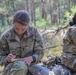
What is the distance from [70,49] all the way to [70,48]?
15 millimetres

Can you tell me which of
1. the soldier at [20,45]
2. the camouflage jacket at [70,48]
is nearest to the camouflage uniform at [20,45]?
the soldier at [20,45]

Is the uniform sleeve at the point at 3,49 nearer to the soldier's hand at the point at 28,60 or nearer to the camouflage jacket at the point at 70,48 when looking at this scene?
the soldier's hand at the point at 28,60

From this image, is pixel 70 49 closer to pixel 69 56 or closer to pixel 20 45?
pixel 69 56

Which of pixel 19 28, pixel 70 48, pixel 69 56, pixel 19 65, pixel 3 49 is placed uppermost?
pixel 19 28

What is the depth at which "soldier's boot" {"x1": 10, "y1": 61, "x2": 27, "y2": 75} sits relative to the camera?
2.46 metres

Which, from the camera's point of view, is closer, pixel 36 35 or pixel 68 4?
pixel 36 35

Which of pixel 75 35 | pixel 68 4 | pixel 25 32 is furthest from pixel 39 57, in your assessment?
pixel 68 4

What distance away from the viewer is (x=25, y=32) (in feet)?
8.82

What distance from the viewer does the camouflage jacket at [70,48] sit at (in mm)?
3400

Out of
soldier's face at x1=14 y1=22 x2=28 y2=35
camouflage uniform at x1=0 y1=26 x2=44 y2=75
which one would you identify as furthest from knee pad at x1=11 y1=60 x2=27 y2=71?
soldier's face at x1=14 y1=22 x2=28 y2=35

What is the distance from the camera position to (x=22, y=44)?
8.81 ft

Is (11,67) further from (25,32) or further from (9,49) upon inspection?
(25,32)

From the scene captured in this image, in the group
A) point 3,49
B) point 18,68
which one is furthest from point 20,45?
point 18,68

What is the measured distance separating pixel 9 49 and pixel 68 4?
10.0 metres
